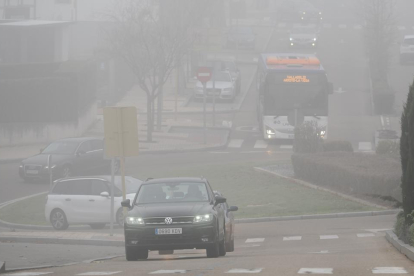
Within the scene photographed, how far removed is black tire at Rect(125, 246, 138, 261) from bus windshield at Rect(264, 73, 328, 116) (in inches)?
974

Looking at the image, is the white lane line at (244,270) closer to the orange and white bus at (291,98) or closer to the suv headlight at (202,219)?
the suv headlight at (202,219)

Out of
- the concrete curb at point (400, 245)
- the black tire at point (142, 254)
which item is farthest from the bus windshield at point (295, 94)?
the black tire at point (142, 254)

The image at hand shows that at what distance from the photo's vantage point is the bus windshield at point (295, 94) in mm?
39219

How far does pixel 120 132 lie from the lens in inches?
805

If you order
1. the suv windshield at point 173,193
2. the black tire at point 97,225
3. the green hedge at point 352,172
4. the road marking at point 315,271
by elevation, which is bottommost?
the black tire at point 97,225

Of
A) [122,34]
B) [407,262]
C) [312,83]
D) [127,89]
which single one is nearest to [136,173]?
[312,83]

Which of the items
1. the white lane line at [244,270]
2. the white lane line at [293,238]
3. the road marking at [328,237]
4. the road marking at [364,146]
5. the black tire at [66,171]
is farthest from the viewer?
the road marking at [364,146]

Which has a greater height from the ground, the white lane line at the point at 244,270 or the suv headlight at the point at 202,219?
the suv headlight at the point at 202,219

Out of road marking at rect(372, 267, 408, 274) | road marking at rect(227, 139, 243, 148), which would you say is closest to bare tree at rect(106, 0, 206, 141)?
road marking at rect(227, 139, 243, 148)

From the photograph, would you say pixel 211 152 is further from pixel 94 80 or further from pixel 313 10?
pixel 313 10

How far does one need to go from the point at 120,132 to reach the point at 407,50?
160 feet

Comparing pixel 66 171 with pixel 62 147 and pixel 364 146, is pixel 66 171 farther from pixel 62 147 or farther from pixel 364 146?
pixel 364 146

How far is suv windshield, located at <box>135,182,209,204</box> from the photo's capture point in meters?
15.7

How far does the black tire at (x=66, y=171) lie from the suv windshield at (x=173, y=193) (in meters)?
15.1
